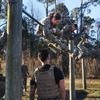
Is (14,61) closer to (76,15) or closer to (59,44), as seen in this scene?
(59,44)

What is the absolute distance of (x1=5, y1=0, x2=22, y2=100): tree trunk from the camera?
20.6 feet

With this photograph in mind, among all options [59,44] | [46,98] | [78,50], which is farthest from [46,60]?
[78,50]

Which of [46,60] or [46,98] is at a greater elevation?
[46,60]

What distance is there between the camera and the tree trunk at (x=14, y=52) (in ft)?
20.6

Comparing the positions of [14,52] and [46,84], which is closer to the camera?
[14,52]

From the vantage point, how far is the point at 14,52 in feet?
20.8

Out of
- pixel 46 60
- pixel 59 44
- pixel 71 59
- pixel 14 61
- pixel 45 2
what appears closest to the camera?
pixel 14 61

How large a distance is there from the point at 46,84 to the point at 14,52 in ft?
3.56

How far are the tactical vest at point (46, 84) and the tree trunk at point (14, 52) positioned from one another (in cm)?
86

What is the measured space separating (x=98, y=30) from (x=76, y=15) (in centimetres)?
655

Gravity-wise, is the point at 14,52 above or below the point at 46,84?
above

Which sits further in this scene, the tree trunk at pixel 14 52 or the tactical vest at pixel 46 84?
the tactical vest at pixel 46 84

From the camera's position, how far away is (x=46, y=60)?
7.15 metres

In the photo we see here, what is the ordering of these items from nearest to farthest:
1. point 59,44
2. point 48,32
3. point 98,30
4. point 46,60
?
point 46,60 < point 48,32 < point 59,44 < point 98,30
